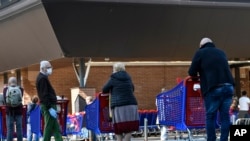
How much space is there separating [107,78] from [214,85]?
62.1 feet

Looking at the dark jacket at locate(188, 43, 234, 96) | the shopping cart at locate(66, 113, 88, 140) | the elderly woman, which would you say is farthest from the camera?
the shopping cart at locate(66, 113, 88, 140)

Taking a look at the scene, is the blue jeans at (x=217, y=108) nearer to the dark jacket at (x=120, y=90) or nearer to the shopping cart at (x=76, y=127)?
the dark jacket at (x=120, y=90)

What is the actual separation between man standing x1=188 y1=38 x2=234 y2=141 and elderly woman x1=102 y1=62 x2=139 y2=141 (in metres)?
2.11

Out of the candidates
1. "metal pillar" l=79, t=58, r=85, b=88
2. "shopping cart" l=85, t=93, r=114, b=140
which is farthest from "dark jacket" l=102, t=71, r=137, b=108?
"metal pillar" l=79, t=58, r=85, b=88

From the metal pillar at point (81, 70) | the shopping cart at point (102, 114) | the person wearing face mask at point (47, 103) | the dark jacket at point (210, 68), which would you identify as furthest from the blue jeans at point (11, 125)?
the metal pillar at point (81, 70)

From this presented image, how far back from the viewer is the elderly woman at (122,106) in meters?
11.8

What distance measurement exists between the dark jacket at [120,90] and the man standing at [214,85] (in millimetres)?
2102

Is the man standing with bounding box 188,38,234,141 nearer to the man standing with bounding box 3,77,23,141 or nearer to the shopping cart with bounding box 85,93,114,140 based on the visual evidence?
the shopping cart with bounding box 85,93,114,140

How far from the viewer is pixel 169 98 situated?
39.0 feet

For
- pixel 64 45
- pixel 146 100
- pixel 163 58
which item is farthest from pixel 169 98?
pixel 146 100

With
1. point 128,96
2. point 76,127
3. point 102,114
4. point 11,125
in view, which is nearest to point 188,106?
point 128,96

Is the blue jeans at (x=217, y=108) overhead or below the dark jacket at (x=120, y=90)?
below

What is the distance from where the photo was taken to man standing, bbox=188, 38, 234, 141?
9.99m

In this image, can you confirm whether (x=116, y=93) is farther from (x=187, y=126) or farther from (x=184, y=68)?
(x=184, y=68)
